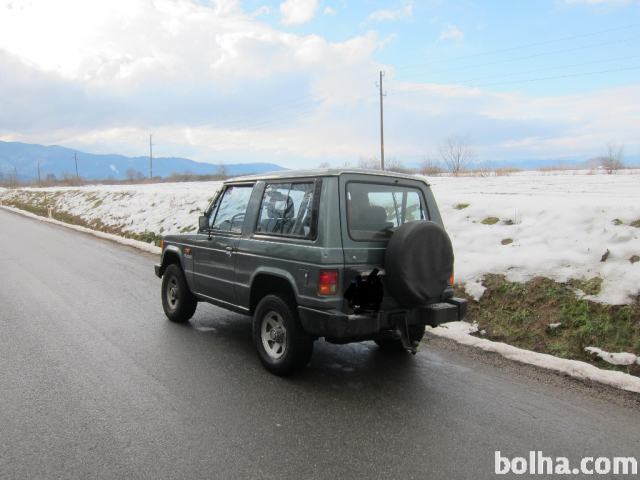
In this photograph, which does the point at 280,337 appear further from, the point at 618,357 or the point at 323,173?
the point at 618,357

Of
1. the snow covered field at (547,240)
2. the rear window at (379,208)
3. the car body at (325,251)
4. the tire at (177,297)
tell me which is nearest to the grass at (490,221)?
the snow covered field at (547,240)

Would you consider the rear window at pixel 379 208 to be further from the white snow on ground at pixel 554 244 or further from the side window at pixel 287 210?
the white snow on ground at pixel 554 244

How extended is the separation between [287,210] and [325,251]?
0.80 m

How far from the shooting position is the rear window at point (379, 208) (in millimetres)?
4500

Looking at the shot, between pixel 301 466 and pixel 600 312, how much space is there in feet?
13.9

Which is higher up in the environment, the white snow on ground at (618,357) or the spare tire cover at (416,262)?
the spare tire cover at (416,262)

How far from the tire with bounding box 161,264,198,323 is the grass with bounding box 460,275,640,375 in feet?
12.1

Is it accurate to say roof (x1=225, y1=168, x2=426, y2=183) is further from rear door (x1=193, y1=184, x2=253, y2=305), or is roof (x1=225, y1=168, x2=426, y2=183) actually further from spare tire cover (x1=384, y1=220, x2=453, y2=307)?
spare tire cover (x1=384, y1=220, x2=453, y2=307)

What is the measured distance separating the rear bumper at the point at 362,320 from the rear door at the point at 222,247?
1361 mm

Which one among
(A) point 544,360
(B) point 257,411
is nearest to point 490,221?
(A) point 544,360

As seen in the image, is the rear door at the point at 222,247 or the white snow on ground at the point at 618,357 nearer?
the white snow on ground at the point at 618,357

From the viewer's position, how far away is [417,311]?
4594 millimetres

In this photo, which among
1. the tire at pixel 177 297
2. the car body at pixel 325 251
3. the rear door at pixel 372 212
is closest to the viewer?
the car body at pixel 325 251

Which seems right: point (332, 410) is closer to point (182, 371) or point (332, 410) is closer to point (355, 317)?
point (355, 317)
